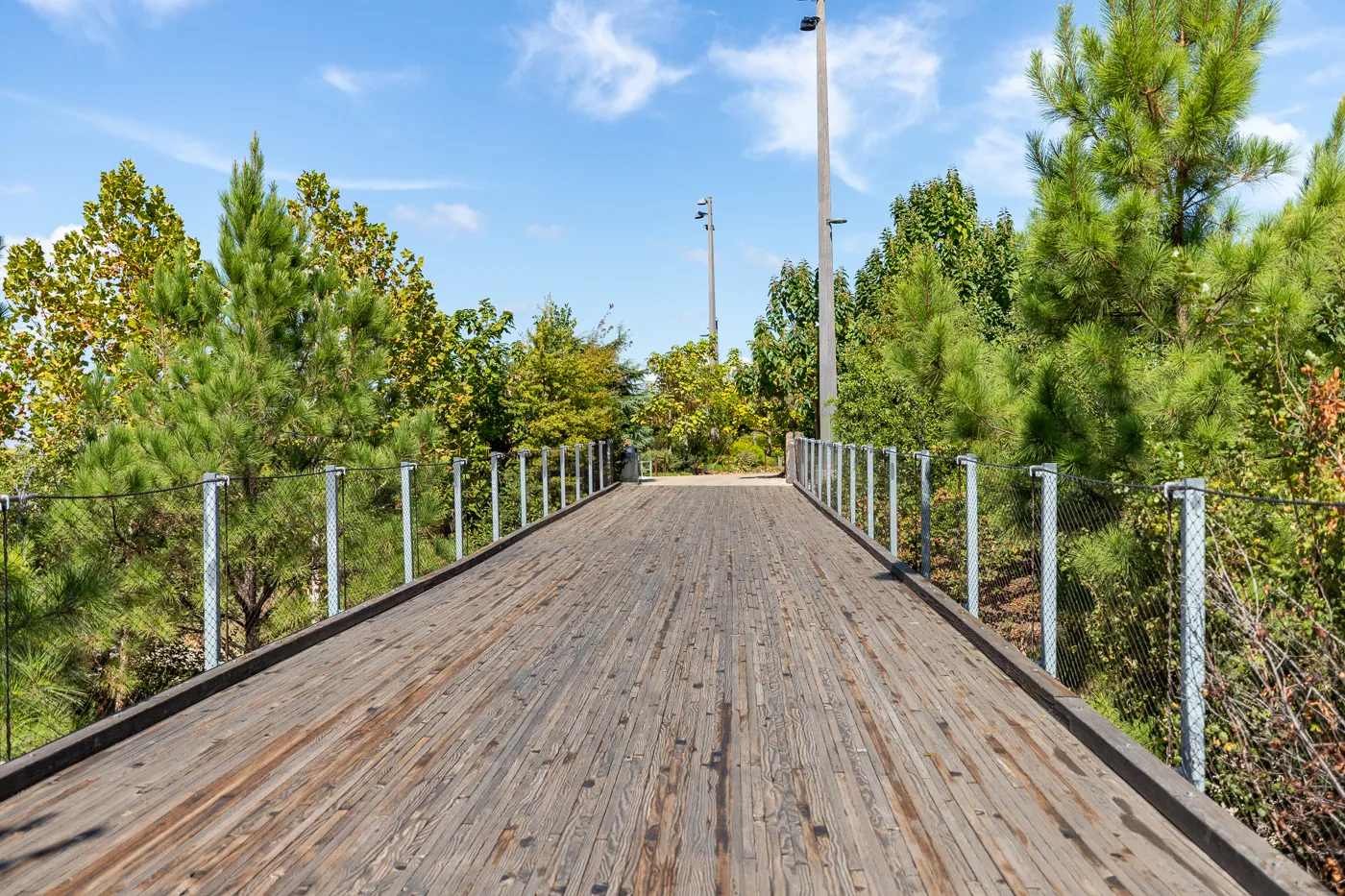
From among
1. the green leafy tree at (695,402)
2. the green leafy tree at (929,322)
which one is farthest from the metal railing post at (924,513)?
the green leafy tree at (695,402)

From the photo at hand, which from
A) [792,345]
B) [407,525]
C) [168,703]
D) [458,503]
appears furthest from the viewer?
[792,345]

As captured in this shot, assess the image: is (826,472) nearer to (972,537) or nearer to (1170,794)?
(972,537)

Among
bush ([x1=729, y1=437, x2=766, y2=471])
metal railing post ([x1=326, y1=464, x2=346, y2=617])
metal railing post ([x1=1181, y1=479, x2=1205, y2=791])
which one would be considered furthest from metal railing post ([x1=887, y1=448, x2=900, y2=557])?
bush ([x1=729, y1=437, x2=766, y2=471])

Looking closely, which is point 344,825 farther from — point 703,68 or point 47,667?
point 703,68

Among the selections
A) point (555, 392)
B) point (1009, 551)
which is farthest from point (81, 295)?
point (1009, 551)

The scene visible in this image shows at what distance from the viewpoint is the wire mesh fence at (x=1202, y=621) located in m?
3.19

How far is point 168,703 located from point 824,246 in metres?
18.5

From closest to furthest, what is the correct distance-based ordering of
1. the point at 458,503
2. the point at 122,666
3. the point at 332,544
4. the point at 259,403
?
the point at 332,544 → the point at 458,503 → the point at 122,666 → the point at 259,403

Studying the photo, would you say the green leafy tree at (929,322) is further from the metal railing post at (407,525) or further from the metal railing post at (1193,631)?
the metal railing post at (1193,631)

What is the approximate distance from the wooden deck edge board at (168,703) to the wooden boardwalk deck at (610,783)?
0.08 m

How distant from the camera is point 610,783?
331 centimetres

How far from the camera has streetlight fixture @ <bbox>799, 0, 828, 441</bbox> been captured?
A: 20047 millimetres

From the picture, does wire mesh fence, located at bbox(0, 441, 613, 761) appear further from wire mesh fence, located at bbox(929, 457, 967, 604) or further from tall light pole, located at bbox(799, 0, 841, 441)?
tall light pole, located at bbox(799, 0, 841, 441)

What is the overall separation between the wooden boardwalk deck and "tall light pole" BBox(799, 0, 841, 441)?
14.4 meters
